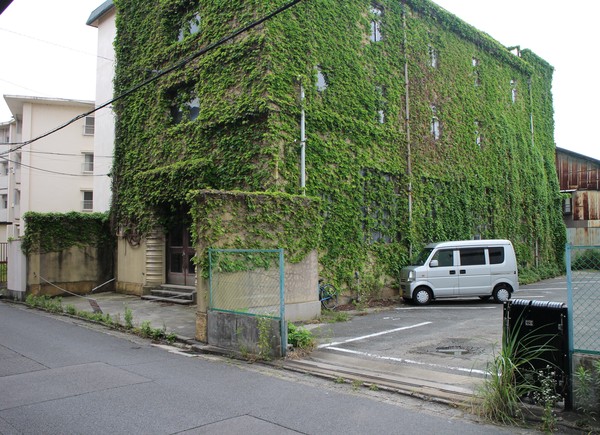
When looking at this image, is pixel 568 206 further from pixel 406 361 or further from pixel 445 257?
pixel 406 361

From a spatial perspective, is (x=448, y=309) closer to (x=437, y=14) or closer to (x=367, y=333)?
(x=367, y=333)

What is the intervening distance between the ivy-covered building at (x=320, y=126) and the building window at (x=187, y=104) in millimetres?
47

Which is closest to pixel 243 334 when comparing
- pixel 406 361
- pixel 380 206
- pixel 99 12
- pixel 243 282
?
pixel 243 282

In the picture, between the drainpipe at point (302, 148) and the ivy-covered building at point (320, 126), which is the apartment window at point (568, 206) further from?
the drainpipe at point (302, 148)

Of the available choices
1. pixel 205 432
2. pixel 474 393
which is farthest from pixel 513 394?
pixel 205 432

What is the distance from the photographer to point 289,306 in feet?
A: 37.9

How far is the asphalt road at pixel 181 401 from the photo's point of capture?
503 centimetres

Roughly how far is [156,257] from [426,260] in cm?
910

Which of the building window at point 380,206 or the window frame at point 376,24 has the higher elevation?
the window frame at point 376,24

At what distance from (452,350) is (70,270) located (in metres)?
14.4

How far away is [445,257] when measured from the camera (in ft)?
49.5

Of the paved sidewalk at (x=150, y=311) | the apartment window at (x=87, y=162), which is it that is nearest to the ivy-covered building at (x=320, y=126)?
the paved sidewalk at (x=150, y=311)

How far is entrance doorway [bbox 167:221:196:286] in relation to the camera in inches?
649

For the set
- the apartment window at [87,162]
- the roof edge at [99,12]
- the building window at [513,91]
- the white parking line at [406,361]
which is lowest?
the white parking line at [406,361]
